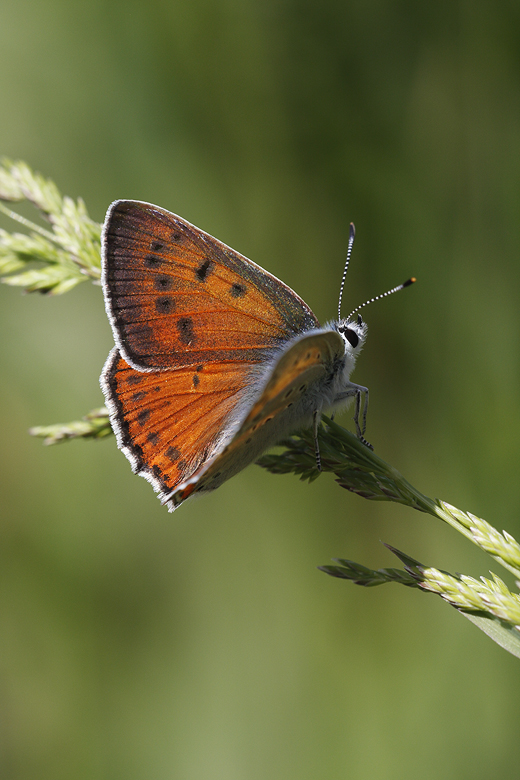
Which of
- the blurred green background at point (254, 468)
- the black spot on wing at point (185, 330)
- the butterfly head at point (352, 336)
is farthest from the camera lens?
the blurred green background at point (254, 468)

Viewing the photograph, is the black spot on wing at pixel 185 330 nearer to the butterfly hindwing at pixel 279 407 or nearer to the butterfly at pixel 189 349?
the butterfly at pixel 189 349

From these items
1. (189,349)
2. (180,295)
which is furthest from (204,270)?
(189,349)

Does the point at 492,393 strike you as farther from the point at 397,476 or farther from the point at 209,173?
the point at 209,173

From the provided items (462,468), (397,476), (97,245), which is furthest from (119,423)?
(462,468)

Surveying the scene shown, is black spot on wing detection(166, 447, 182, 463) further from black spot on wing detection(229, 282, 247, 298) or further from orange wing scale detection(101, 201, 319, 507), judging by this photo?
black spot on wing detection(229, 282, 247, 298)

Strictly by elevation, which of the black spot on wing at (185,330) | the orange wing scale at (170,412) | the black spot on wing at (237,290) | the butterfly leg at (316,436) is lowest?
the butterfly leg at (316,436)

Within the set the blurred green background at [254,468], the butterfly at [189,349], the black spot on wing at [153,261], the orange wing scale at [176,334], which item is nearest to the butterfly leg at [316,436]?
the butterfly at [189,349]
